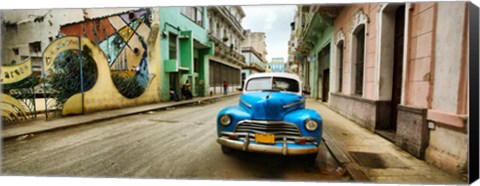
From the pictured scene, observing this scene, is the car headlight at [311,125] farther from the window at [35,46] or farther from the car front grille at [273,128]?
the window at [35,46]

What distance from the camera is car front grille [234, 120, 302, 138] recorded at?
311cm

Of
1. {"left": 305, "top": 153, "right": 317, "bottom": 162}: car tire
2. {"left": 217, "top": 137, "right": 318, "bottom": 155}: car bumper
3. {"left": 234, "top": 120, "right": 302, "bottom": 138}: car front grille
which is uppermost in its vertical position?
{"left": 234, "top": 120, "right": 302, "bottom": 138}: car front grille

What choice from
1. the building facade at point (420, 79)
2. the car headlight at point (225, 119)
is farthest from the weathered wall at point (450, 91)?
the car headlight at point (225, 119)

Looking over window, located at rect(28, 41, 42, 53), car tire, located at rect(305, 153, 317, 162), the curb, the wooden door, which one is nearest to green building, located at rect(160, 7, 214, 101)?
window, located at rect(28, 41, 42, 53)

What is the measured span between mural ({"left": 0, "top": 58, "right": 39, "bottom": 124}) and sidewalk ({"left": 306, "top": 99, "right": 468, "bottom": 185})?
867cm

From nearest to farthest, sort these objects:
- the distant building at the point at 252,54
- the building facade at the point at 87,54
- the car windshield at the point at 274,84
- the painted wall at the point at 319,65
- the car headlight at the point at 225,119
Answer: the car headlight at the point at 225,119
the car windshield at the point at 274,84
the building facade at the point at 87,54
the painted wall at the point at 319,65
the distant building at the point at 252,54

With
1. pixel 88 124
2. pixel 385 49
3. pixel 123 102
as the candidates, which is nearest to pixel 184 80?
pixel 123 102

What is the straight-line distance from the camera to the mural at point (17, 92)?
5.88 m

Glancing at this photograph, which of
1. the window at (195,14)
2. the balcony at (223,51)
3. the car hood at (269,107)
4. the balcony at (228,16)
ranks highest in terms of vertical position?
the balcony at (228,16)

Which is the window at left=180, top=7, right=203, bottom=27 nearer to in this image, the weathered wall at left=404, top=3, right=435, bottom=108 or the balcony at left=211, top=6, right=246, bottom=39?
the balcony at left=211, top=6, right=246, bottom=39

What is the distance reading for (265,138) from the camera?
9.89 feet

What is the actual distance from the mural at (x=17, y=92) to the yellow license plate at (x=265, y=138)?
724cm

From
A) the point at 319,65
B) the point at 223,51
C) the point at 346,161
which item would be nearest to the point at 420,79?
the point at 346,161

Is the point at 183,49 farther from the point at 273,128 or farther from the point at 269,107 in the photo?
the point at 273,128
